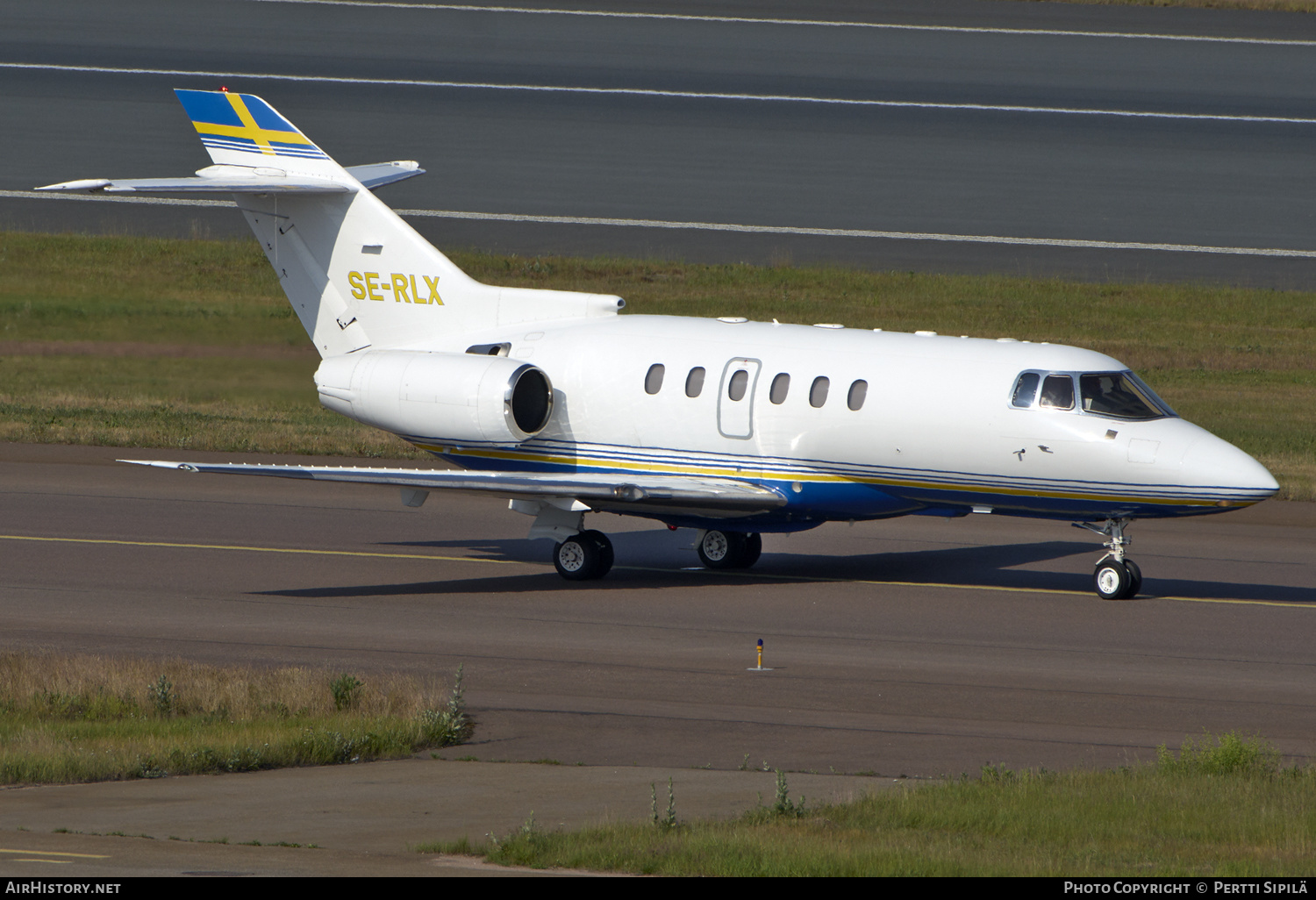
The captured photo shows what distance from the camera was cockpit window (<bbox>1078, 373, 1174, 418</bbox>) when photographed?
2253 centimetres

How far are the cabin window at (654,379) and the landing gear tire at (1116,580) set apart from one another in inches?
245

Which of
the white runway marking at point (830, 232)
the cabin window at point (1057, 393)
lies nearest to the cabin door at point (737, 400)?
the cabin window at point (1057, 393)

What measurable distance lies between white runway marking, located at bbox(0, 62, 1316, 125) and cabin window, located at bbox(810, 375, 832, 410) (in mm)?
38651

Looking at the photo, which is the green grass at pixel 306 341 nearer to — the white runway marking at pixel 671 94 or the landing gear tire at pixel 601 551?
the landing gear tire at pixel 601 551

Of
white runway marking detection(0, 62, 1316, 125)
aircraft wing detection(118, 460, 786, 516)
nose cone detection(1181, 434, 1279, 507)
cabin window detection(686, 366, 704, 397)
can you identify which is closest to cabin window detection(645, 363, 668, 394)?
cabin window detection(686, 366, 704, 397)

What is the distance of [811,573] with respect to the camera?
25.4m

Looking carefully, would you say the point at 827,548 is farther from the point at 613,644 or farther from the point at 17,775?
the point at 17,775

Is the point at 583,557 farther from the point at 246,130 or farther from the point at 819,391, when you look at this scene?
the point at 246,130

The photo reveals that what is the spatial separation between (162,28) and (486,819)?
199ft

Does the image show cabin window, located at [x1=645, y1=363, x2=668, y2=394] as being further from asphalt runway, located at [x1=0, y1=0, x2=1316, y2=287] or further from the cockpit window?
asphalt runway, located at [x1=0, y1=0, x2=1316, y2=287]

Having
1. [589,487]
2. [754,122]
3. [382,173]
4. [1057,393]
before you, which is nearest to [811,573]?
[589,487]

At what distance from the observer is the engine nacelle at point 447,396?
24.7m
